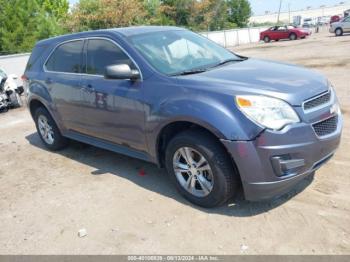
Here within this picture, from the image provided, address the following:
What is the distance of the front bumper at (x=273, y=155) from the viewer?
3.42 m

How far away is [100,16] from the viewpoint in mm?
31531

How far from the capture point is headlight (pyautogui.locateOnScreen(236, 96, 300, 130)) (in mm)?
3438

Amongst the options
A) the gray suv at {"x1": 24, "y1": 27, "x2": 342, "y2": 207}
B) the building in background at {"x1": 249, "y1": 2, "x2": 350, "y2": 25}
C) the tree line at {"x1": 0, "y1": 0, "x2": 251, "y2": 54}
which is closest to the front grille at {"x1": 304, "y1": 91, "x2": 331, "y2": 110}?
the gray suv at {"x1": 24, "y1": 27, "x2": 342, "y2": 207}

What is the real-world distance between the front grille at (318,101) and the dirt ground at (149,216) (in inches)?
37.9

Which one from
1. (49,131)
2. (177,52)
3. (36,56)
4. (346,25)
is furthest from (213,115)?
(346,25)

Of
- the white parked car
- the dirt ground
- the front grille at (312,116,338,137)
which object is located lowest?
the dirt ground

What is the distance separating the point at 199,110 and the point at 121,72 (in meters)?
1.07

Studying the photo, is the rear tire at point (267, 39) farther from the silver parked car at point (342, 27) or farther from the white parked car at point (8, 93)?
the white parked car at point (8, 93)

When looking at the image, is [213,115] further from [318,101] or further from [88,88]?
[88,88]

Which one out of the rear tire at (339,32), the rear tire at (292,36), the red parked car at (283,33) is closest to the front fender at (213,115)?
the rear tire at (339,32)

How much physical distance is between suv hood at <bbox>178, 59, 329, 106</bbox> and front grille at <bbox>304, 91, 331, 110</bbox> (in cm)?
5

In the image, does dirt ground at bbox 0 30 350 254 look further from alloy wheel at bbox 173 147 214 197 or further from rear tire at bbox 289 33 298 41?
rear tire at bbox 289 33 298 41

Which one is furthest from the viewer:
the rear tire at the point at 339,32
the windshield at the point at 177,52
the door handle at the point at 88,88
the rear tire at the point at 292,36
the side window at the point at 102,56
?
the rear tire at the point at 292,36

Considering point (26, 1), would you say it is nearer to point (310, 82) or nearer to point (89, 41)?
point (89, 41)
